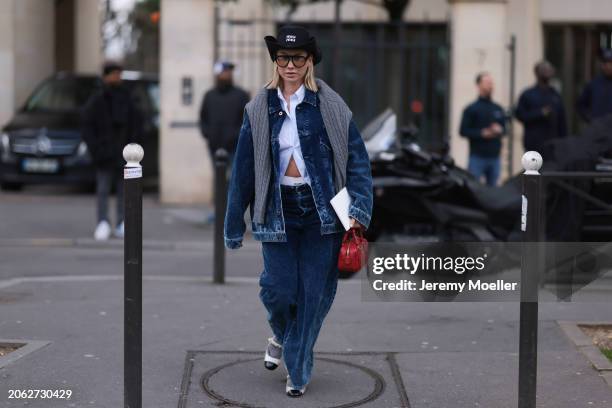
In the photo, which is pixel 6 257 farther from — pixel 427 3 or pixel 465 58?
pixel 427 3

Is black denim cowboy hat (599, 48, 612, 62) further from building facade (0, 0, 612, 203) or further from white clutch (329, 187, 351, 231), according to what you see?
white clutch (329, 187, 351, 231)

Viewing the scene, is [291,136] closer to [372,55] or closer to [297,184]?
[297,184]

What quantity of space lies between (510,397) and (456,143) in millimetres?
10039

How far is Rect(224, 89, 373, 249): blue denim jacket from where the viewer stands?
571cm

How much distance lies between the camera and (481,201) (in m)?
9.79

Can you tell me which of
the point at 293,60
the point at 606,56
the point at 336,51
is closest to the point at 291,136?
the point at 293,60

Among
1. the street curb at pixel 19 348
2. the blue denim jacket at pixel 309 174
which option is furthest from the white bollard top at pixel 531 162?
the street curb at pixel 19 348

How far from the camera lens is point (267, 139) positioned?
225 inches

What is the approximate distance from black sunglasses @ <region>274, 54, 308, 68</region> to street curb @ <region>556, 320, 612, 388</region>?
2398 mm

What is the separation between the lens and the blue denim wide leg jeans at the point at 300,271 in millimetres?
5773

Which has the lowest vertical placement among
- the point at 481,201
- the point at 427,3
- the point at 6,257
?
the point at 6,257

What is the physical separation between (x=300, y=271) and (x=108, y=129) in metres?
6.63

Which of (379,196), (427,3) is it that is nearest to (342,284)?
(379,196)

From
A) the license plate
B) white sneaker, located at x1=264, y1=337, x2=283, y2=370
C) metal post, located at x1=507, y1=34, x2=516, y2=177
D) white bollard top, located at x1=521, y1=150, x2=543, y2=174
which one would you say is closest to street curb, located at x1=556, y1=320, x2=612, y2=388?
white bollard top, located at x1=521, y1=150, x2=543, y2=174
